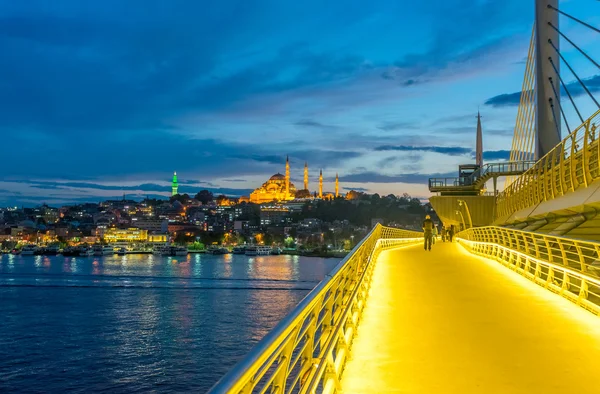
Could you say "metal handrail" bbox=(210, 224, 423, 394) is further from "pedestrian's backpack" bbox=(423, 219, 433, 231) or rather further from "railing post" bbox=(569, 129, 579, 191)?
"pedestrian's backpack" bbox=(423, 219, 433, 231)

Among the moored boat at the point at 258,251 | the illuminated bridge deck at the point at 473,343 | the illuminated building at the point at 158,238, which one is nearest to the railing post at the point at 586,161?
the illuminated bridge deck at the point at 473,343

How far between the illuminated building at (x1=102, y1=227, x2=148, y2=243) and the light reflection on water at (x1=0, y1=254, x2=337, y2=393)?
4681 inches

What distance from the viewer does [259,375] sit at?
7.20 feet

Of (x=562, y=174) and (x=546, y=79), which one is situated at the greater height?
(x=546, y=79)

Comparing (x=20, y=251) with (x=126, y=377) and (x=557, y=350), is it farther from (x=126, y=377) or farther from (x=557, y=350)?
(x=557, y=350)

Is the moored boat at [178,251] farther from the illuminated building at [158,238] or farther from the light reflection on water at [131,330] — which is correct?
the light reflection on water at [131,330]

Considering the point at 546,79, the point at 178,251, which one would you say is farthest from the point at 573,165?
the point at 178,251

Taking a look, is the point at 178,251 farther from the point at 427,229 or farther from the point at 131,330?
the point at 427,229

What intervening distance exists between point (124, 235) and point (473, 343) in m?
178

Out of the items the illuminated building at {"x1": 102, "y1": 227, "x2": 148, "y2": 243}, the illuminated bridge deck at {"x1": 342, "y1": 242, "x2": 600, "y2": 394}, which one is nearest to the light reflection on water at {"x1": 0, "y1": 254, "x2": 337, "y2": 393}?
the illuminated bridge deck at {"x1": 342, "y1": 242, "x2": 600, "y2": 394}

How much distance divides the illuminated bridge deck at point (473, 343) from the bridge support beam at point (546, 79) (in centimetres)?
1606

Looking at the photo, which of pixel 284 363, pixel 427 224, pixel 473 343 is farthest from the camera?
pixel 427 224

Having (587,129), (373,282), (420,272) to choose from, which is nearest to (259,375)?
(373,282)

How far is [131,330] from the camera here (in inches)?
1356
